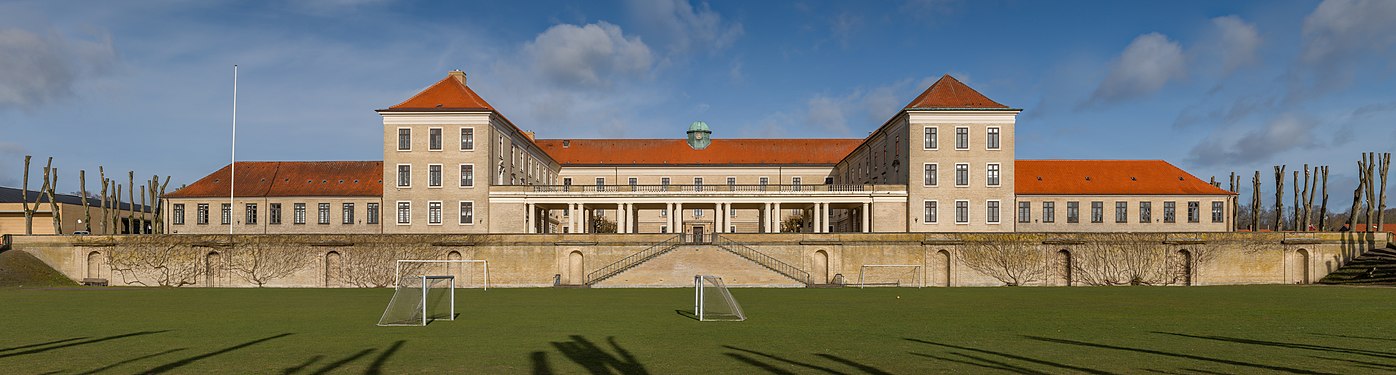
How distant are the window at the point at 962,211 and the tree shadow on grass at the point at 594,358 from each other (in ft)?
132

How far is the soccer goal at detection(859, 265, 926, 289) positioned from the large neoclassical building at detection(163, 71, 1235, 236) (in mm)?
6794

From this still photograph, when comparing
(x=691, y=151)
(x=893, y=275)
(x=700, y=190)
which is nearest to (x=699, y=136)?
(x=691, y=151)

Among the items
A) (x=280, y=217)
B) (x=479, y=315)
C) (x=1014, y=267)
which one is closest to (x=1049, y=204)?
(x=1014, y=267)

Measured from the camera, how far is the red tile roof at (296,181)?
2414 inches

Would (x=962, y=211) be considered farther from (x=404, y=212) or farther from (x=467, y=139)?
(x=404, y=212)

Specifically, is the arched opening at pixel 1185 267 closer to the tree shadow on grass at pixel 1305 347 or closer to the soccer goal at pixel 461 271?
the tree shadow on grass at pixel 1305 347

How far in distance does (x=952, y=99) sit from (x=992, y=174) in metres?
4.77

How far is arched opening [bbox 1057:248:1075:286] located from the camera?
4831 centimetres

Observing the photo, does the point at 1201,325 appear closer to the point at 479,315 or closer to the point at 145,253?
the point at 479,315

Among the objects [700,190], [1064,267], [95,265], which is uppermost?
[700,190]

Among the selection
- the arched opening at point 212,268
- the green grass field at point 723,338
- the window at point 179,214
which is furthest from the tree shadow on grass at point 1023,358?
the window at point 179,214

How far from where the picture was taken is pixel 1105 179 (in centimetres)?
6050

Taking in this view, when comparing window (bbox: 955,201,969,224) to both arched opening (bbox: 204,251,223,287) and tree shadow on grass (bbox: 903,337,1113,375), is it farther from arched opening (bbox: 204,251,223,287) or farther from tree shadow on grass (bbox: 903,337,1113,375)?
arched opening (bbox: 204,251,223,287)

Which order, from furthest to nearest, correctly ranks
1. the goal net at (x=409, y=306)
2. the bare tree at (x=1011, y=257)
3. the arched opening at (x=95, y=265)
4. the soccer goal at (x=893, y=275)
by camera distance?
the arched opening at (x=95, y=265), the bare tree at (x=1011, y=257), the soccer goal at (x=893, y=275), the goal net at (x=409, y=306)
